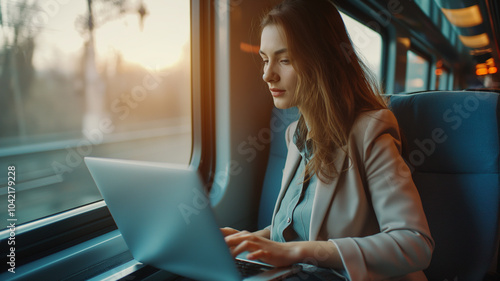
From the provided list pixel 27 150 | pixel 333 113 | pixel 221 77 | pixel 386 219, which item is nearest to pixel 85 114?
pixel 27 150

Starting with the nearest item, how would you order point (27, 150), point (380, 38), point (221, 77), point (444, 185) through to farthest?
point (444, 185), point (27, 150), point (221, 77), point (380, 38)

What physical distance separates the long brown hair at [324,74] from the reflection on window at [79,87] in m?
0.69

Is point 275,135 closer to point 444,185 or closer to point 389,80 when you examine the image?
point 444,185

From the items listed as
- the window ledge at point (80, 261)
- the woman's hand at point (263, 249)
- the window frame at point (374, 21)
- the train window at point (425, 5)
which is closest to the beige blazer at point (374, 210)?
the woman's hand at point (263, 249)

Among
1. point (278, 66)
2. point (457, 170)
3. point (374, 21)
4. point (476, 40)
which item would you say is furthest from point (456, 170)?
point (476, 40)

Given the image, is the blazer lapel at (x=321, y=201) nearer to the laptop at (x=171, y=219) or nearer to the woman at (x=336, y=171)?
the woman at (x=336, y=171)

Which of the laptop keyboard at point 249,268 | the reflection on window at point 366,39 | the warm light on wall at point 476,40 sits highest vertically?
the warm light on wall at point 476,40

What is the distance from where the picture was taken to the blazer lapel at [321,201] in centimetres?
90

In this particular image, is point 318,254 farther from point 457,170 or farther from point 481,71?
point 481,71

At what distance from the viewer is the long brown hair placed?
0.93m

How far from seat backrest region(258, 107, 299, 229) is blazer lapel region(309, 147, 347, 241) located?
637 mm

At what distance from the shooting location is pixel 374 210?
34.8 inches

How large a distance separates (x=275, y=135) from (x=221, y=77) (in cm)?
39

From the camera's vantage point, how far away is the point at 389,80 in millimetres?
2992
